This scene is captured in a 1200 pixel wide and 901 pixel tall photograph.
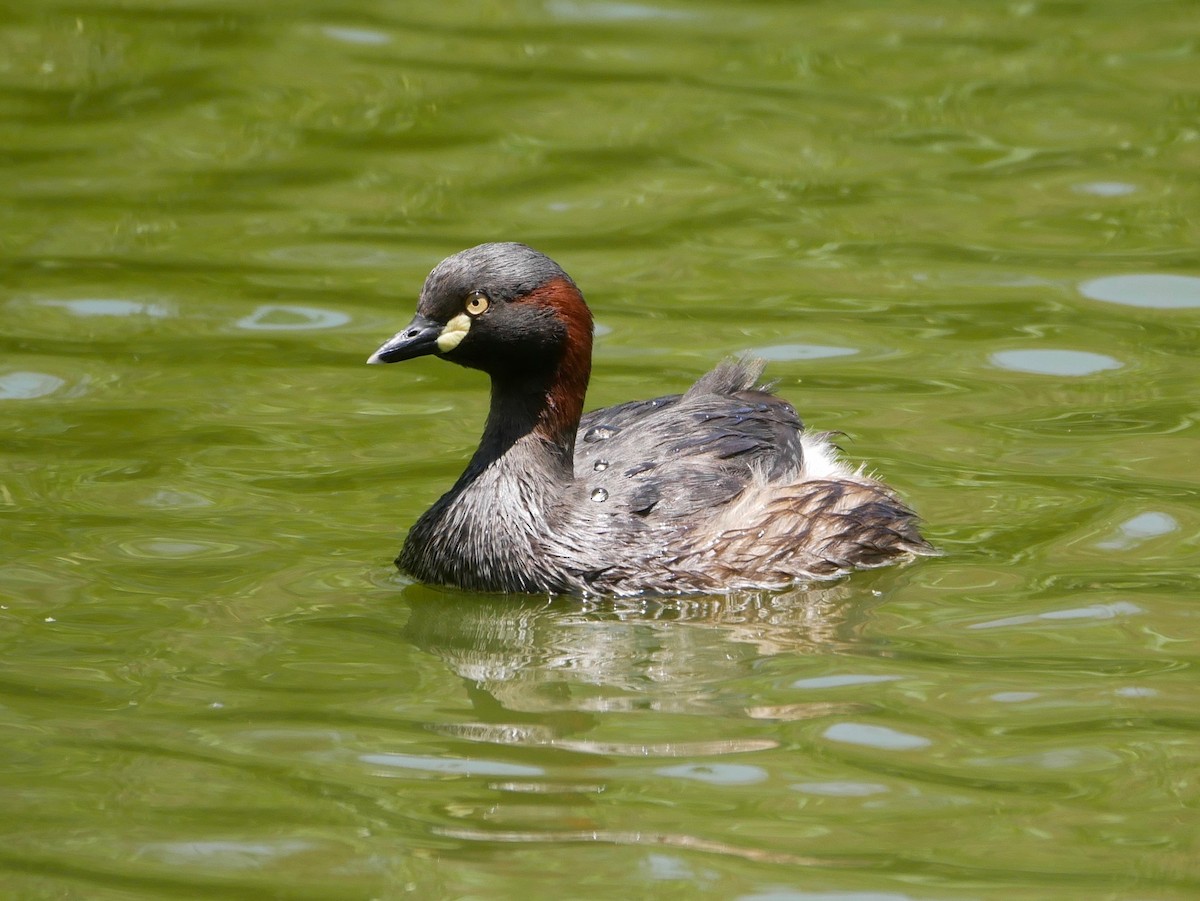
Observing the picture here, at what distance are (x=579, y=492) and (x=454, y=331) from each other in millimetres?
780

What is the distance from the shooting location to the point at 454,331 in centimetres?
739

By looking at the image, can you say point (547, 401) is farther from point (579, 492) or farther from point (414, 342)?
point (414, 342)

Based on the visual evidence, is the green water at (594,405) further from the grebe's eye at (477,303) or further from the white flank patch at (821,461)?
the grebe's eye at (477,303)

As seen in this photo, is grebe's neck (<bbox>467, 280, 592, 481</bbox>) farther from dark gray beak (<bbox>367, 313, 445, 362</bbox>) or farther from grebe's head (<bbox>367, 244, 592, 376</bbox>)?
dark gray beak (<bbox>367, 313, 445, 362</bbox>)

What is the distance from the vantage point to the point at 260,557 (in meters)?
7.71

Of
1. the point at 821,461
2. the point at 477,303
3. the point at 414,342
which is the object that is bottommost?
the point at 821,461

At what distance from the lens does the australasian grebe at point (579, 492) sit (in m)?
7.43

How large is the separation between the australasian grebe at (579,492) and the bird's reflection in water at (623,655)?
132 millimetres

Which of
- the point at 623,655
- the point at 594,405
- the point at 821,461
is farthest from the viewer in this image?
the point at 594,405

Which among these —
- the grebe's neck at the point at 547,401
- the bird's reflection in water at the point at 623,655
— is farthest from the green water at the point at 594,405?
the grebe's neck at the point at 547,401

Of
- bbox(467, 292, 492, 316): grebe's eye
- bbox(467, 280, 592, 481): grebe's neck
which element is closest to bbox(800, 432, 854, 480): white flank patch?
bbox(467, 280, 592, 481): grebe's neck

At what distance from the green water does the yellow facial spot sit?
3.01 ft

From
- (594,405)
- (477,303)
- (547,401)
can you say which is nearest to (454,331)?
(477,303)

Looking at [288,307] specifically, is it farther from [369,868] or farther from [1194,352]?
[369,868]
